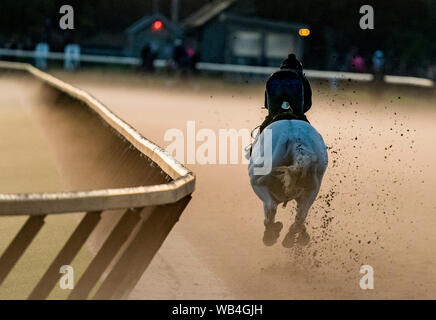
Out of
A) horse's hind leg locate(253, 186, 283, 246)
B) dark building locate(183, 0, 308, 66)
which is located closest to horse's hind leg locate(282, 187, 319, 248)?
horse's hind leg locate(253, 186, 283, 246)

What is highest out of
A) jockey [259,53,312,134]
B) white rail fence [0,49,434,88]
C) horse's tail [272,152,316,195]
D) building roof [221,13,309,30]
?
building roof [221,13,309,30]

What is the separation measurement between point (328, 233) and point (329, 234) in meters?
0.06

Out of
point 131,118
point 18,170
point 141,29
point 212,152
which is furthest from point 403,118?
point 141,29

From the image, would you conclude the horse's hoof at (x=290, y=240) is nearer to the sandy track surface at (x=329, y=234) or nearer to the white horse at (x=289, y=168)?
the white horse at (x=289, y=168)

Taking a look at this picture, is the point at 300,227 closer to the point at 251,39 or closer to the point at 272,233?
the point at 272,233

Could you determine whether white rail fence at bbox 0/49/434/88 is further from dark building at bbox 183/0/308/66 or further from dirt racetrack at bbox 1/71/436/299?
dirt racetrack at bbox 1/71/436/299

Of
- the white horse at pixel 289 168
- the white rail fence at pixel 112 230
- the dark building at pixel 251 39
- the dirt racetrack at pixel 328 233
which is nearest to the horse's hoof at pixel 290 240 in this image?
the white horse at pixel 289 168

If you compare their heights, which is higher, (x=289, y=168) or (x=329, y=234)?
(x=289, y=168)

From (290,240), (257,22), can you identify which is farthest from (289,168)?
(257,22)

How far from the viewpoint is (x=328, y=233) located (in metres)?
8.62

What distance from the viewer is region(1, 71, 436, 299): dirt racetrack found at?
6.55 metres

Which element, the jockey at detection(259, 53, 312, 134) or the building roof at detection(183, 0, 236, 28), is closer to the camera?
the jockey at detection(259, 53, 312, 134)

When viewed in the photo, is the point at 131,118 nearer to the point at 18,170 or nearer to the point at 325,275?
the point at 18,170

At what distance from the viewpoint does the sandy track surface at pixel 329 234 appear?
6.56m
